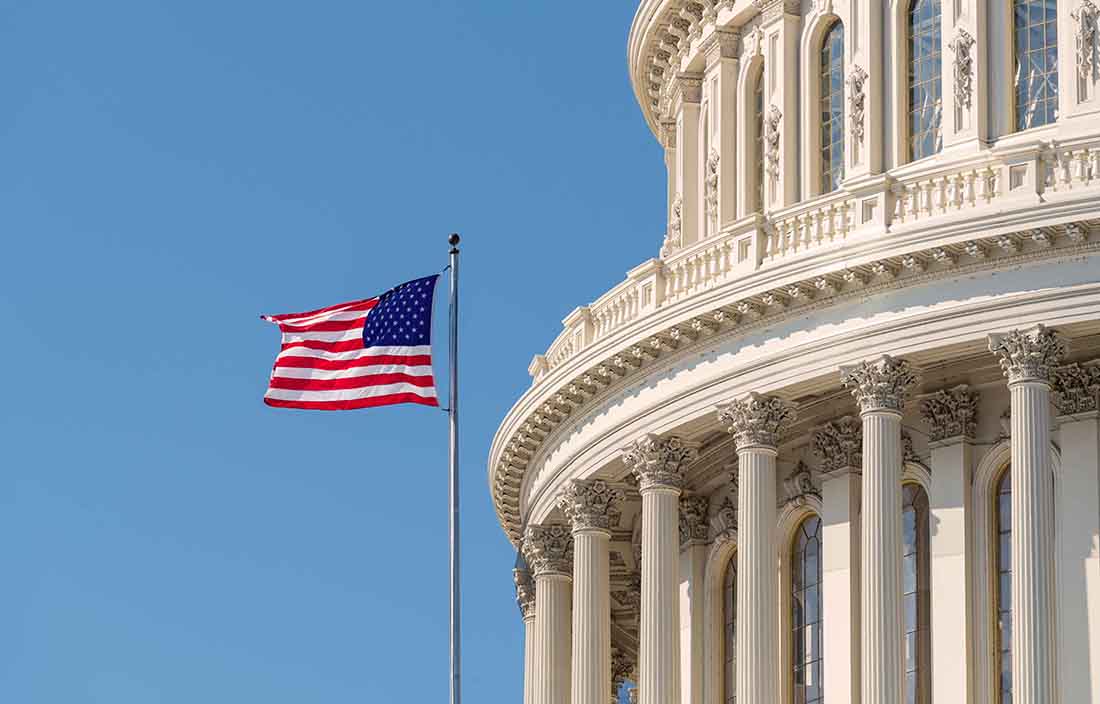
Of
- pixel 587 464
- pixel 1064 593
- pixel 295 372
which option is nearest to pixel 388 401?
pixel 295 372

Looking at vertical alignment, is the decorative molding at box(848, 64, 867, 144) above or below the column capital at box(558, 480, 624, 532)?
above

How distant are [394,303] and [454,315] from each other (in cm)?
124

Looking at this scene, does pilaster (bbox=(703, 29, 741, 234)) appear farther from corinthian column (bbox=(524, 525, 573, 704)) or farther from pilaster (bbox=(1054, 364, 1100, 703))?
pilaster (bbox=(1054, 364, 1100, 703))

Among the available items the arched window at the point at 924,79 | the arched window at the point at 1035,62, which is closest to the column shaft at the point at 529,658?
the arched window at the point at 924,79

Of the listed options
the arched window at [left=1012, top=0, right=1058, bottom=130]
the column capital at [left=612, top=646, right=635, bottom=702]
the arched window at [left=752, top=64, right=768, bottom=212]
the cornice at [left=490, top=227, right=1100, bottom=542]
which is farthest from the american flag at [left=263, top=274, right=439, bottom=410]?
the column capital at [left=612, top=646, right=635, bottom=702]

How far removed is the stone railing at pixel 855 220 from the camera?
58.8 meters

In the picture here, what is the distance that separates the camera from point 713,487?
220 feet

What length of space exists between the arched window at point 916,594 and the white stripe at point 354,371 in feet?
30.2

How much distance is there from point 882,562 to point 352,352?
9734 mm

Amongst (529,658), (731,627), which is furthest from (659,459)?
(529,658)

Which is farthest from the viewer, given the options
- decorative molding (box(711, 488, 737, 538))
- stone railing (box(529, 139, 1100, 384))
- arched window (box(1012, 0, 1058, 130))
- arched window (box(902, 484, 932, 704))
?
decorative molding (box(711, 488, 737, 538))

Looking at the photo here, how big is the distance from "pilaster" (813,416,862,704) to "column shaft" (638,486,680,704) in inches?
108

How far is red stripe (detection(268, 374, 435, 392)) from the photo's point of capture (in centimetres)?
5950

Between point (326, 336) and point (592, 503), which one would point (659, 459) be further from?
point (326, 336)
